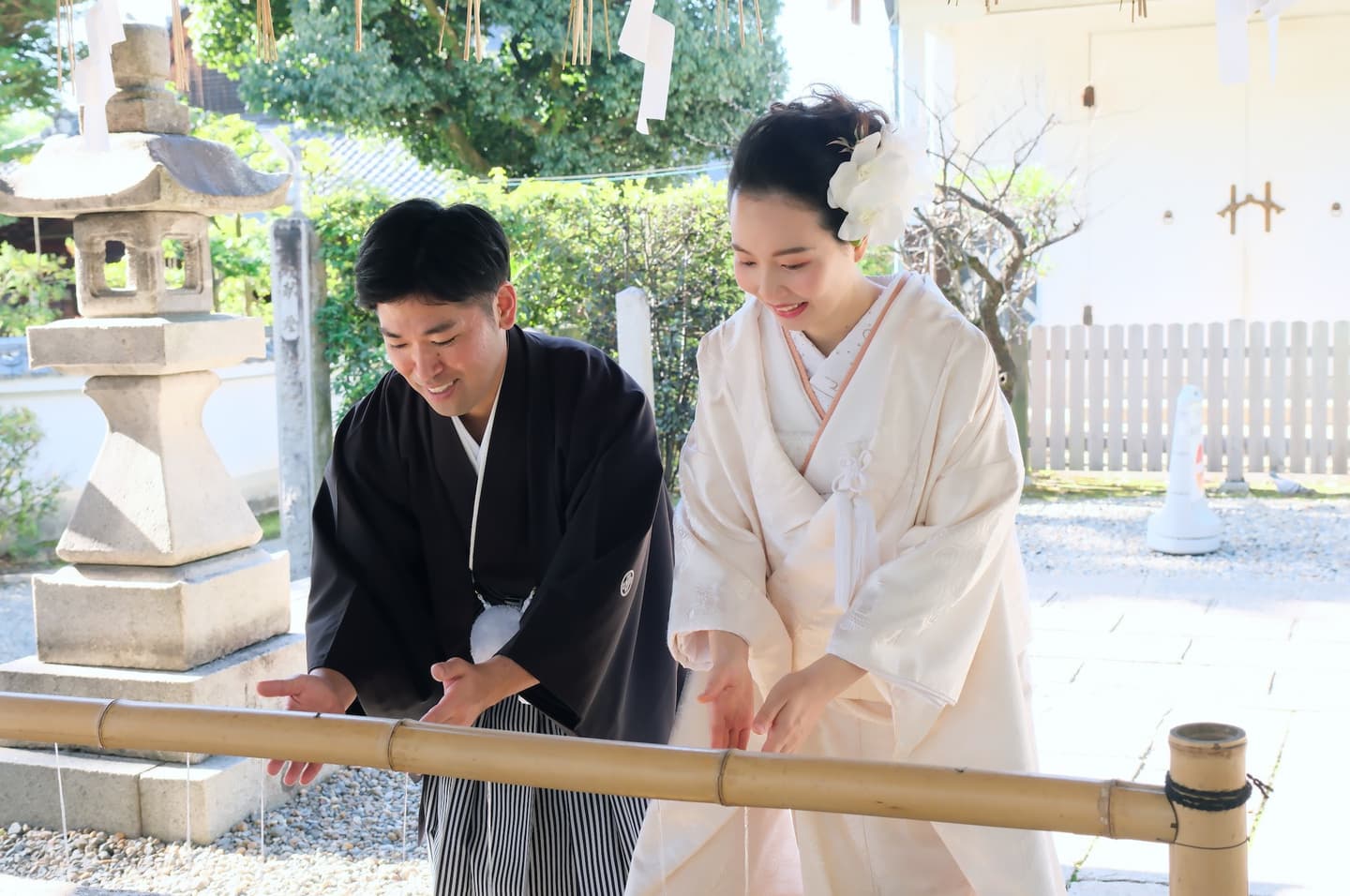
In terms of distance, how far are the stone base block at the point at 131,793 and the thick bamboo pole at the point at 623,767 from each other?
2037 mm

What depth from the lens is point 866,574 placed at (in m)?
1.80

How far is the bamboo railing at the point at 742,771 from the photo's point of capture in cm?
133

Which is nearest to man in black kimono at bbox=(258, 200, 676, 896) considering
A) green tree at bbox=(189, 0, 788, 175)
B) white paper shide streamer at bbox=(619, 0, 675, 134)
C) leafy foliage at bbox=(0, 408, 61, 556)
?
white paper shide streamer at bbox=(619, 0, 675, 134)

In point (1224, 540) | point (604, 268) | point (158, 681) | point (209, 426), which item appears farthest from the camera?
point (209, 426)

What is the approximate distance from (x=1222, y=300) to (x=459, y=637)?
8.57 meters

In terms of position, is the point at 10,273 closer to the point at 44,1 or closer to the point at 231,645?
the point at 44,1

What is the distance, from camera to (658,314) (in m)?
7.57

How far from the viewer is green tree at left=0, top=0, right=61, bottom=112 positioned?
10141mm

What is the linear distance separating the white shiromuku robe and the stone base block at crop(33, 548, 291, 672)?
2.24m

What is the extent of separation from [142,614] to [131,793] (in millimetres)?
503

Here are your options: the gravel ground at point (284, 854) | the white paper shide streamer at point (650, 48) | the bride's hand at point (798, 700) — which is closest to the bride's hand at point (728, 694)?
the bride's hand at point (798, 700)

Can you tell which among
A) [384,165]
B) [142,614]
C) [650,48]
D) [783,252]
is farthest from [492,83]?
[783,252]

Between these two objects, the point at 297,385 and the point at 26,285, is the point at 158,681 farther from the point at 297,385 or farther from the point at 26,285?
the point at 26,285

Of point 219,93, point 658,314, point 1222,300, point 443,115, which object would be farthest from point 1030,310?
point 219,93
